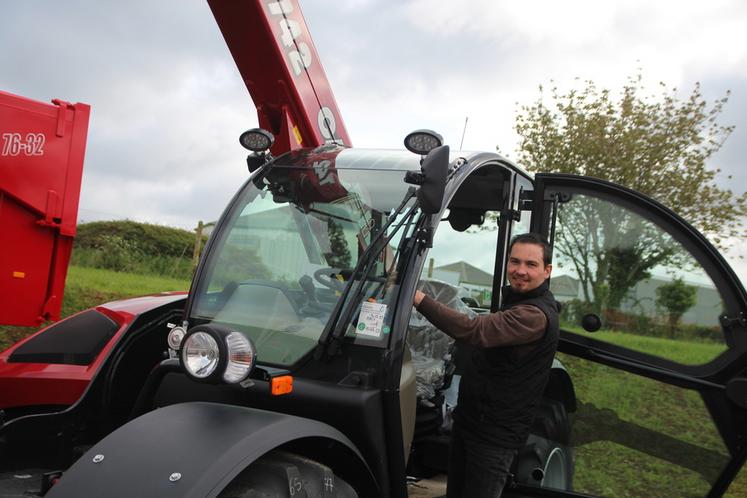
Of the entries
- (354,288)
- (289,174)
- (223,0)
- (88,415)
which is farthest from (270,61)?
(88,415)

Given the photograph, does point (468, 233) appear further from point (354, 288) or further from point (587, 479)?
point (587, 479)

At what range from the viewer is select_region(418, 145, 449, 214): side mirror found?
2.48 metres

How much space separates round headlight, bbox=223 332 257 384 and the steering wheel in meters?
0.59

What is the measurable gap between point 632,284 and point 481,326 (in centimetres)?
112

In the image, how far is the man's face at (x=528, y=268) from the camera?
2910mm

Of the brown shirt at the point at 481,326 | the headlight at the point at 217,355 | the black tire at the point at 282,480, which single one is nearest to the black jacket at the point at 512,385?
the brown shirt at the point at 481,326

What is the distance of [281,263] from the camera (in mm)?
2986

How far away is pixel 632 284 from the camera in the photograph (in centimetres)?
339

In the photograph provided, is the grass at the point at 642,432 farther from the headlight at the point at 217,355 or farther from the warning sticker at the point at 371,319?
the headlight at the point at 217,355

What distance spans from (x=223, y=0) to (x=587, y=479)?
324 cm

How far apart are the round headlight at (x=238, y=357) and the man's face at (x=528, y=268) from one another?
125 cm

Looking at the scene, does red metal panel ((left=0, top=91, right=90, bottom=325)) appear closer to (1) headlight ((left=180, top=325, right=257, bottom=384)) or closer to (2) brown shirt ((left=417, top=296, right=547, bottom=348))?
(1) headlight ((left=180, top=325, right=257, bottom=384))

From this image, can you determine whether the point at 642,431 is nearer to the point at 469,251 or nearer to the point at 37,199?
the point at 469,251

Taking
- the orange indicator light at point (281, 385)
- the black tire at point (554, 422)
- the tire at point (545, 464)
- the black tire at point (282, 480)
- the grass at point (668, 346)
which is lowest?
the tire at point (545, 464)
